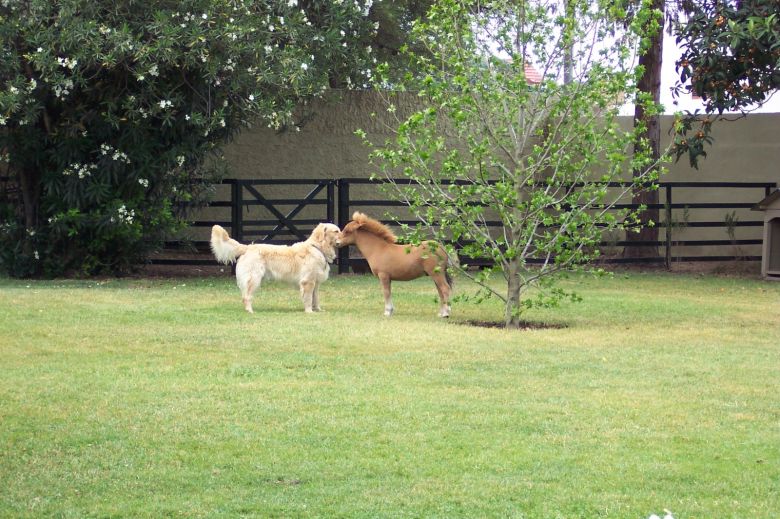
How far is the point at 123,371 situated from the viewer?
30.6ft

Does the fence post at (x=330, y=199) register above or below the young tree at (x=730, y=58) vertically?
below

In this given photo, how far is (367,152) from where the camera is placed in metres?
21.4

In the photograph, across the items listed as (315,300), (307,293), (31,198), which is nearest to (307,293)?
(307,293)

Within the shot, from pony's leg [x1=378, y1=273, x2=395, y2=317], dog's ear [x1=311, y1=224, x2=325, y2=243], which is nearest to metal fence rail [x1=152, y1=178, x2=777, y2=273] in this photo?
dog's ear [x1=311, y1=224, x2=325, y2=243]

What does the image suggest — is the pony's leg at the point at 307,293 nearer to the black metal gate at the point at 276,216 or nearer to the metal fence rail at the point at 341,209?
the metal fence rail at the point at 341,209

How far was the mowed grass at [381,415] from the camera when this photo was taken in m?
6.00

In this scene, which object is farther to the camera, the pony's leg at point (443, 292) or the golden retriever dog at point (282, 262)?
the golden retriever dog at point (282, 262)

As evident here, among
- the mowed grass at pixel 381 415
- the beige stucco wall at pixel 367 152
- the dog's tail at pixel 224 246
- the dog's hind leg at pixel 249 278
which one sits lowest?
the mowed grass at pixel 381 415

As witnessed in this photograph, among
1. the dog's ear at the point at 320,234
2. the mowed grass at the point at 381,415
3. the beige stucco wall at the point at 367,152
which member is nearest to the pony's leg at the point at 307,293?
the mowed grass at the point at 381,415

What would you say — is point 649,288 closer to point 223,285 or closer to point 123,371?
point 223,285

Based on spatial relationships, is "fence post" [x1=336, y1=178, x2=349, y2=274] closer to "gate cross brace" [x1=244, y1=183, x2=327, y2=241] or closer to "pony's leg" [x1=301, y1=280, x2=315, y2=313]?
"gate cross brace" [x1=244, y1=183, x2=327, y2=241]

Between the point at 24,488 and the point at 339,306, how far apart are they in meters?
8.29

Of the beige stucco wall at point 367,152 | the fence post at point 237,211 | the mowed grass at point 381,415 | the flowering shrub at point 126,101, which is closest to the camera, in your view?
the mowed grass at point 381,415

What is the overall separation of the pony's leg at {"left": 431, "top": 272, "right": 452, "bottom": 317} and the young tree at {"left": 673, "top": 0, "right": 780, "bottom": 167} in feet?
18.1
